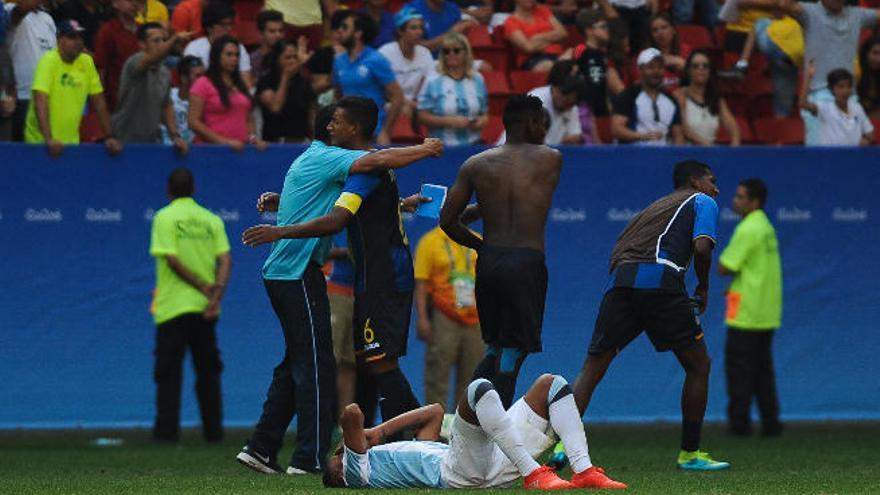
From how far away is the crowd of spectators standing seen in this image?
54.0ft

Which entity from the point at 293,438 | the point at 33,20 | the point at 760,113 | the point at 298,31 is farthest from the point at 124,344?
the point at 760,113

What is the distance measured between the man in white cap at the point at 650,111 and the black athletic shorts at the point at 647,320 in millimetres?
5731

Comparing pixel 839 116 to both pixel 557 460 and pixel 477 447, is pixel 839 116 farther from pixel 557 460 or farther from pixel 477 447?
pixel 477 447

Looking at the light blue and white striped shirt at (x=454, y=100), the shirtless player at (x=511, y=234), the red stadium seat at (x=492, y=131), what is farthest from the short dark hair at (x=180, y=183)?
the shirtless player at (x=511, y=234)

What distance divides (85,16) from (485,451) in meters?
9.59

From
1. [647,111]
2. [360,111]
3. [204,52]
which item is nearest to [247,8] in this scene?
[204,52]

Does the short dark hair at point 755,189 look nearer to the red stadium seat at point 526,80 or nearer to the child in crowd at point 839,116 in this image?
the child in crowd at point 839,116

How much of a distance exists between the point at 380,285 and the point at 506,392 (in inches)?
36.4

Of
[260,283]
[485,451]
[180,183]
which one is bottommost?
[260,283]

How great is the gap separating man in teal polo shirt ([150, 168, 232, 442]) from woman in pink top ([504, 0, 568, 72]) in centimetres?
468

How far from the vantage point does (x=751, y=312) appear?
16.7 m

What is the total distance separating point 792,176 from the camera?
17406 mm

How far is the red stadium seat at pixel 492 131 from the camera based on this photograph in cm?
1767

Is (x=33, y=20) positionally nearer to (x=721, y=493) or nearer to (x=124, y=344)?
(x=124, y=344)
